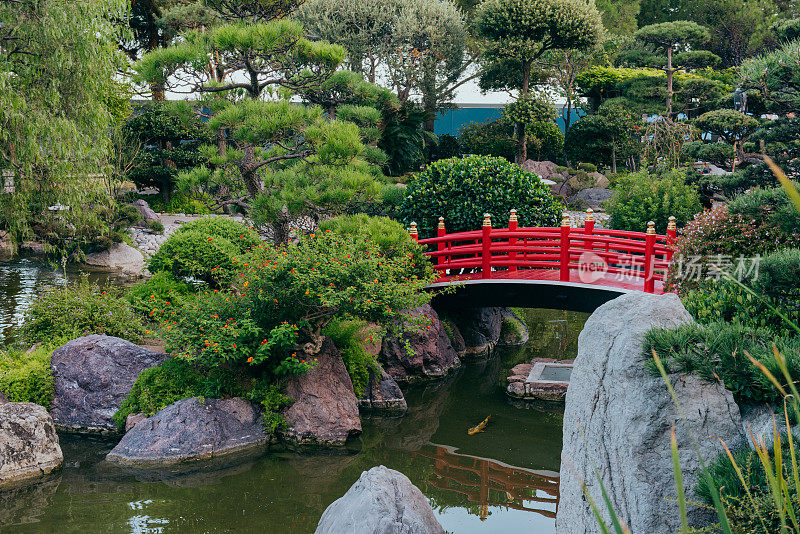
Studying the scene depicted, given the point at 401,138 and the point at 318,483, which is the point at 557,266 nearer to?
the point at 318,483

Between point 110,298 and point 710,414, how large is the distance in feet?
27.2

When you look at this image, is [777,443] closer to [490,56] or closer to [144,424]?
[144,424]

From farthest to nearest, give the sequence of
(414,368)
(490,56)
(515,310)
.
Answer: (490,56), (515,310), (414,368)

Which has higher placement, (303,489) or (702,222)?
(702,222)

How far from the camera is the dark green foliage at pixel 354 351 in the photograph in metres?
9.80

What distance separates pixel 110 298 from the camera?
10250 mm

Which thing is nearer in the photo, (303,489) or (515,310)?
(303,489)

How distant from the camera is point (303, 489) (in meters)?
7.61

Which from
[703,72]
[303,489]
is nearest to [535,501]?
[303,489]

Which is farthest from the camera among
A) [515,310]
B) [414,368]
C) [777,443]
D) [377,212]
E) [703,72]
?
[703,72]

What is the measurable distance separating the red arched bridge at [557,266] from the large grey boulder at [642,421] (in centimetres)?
524

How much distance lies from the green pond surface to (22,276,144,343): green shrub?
5.99 feet

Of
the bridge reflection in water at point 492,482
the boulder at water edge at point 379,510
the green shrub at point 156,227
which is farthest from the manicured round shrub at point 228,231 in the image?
the green shrub at point 156,227

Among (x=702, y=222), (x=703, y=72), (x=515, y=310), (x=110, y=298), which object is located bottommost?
(x=515, y=310)
